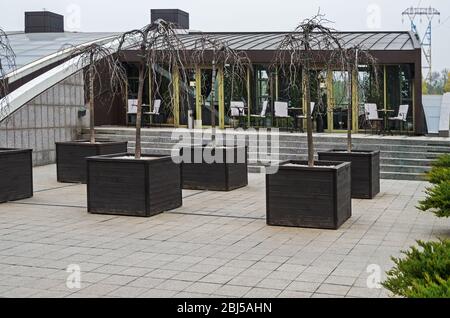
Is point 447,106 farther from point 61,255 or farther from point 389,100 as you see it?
point 61,255

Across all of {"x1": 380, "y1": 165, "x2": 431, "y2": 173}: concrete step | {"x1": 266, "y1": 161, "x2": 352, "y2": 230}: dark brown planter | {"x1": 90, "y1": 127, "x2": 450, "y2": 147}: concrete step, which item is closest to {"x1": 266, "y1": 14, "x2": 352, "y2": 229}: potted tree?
{"x1": 266, "y1": 161, "x2": 352, "y2": 230}: dark brown planter

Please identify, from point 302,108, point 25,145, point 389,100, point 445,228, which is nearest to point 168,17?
point 302,108

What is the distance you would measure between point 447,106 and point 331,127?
Result: 416cm

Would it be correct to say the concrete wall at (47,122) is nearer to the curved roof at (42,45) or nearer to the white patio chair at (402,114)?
the curved roof at (42,45)

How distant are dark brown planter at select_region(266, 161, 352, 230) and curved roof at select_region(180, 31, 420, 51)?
37.3 ft

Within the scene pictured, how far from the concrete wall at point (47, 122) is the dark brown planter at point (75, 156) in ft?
7.96

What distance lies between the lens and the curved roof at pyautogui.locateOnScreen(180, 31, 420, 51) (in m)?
20.5

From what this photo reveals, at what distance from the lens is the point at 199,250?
287 inches

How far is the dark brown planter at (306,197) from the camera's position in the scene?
28.0ft

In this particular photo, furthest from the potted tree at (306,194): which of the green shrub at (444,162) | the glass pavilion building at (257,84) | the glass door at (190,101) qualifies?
the glass door at (190,101)

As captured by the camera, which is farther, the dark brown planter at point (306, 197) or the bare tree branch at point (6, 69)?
the bare tree branch at point (6, 69)

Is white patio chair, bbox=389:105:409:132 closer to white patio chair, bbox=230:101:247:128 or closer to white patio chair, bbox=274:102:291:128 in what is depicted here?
white patio chair, bbox=274:102:291:128

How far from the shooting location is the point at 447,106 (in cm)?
2098

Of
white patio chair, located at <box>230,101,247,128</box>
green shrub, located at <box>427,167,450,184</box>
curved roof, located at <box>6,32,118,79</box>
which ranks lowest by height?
green shrub, located at <box>427,167,450,184</box>
